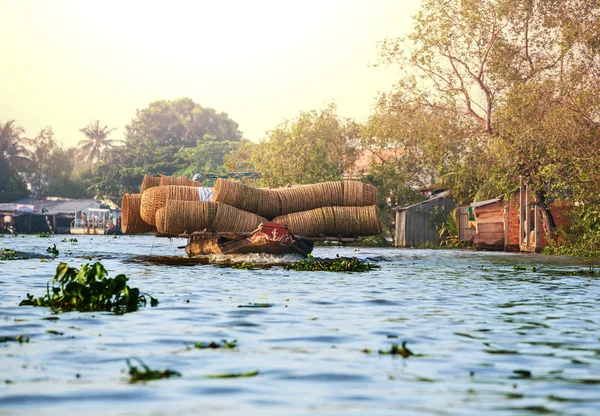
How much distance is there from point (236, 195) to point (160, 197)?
2.01 meters

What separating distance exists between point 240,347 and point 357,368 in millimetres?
1361

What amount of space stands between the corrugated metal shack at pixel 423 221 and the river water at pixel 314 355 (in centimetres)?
3342

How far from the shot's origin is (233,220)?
74.3ft

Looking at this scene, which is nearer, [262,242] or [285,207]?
[262,242]

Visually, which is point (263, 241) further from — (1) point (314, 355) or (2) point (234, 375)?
(2) point (234, 375)

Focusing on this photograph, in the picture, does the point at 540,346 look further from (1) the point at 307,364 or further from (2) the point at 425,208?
(2) the point at 425,208

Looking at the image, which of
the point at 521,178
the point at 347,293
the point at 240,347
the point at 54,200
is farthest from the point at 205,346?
the point at 54,200

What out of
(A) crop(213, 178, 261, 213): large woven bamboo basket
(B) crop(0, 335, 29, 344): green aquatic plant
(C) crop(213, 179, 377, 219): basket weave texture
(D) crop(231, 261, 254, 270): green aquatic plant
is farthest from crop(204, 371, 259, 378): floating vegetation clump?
(C) crop(213, 179, 377, 219): basket weave texture

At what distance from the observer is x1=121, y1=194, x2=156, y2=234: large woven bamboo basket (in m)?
25.4

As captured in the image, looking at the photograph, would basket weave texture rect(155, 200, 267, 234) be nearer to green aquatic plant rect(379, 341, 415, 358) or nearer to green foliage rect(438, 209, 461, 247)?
green aquatic plant rect(379, 341, 415, 358)

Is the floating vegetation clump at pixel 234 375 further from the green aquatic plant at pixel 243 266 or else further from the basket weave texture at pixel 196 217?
the basket weave texture at pixel 196 217

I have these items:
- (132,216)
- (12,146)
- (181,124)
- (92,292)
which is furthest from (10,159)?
(92,292)

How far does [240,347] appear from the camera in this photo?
7270 mm

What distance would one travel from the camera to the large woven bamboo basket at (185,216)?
2188 cm
